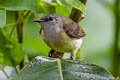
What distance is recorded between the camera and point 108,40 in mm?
4145

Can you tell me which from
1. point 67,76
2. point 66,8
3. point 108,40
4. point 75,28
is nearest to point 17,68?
point 66,8

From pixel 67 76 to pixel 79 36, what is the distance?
5.03 feet

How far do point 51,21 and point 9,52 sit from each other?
997 millimetres

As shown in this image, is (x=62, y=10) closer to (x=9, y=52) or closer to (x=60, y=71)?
(x=9, y=52)

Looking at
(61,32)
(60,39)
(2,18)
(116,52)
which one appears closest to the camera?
(2,18)

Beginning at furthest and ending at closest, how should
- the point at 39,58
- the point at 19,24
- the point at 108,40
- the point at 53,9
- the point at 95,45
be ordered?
the point at 108,40 → the point at 95,45 → the point at 53,9 → the point at 19,24 → the point at 39,58

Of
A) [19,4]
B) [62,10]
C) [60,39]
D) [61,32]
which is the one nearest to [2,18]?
[19,4]

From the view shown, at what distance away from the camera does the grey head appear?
2787 millimetres

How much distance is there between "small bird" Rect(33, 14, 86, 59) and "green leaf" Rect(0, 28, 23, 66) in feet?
2.07

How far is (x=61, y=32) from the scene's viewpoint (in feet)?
9.98

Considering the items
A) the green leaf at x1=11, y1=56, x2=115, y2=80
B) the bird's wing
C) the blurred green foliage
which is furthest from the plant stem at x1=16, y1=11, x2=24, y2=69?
the bird's wing

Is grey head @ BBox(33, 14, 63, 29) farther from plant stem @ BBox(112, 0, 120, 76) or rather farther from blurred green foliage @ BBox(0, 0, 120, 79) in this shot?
plant stem @ BBox(112, 0, 120, 76)

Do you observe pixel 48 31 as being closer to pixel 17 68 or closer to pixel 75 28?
pixel 75 28

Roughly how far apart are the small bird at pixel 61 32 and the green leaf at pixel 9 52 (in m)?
0.63
